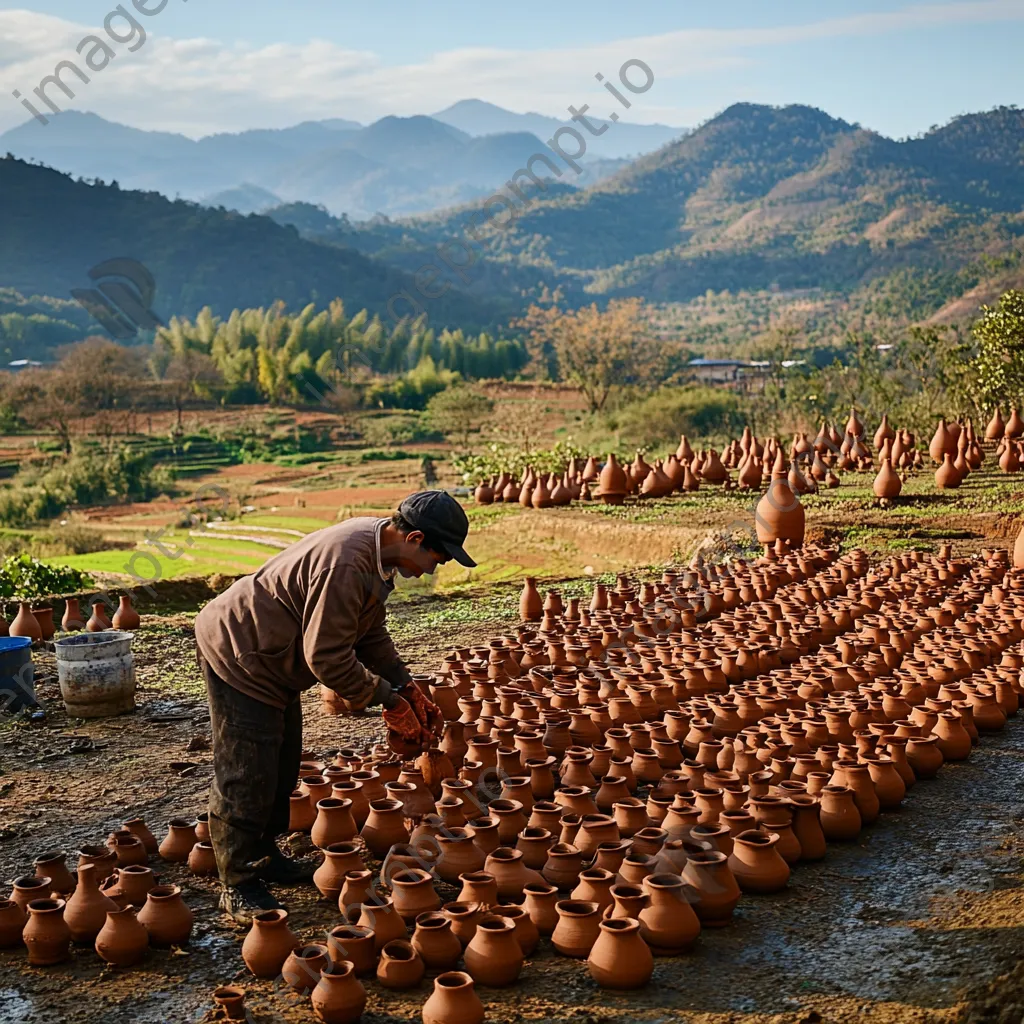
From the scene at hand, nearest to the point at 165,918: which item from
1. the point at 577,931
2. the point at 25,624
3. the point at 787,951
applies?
the point at 577,931

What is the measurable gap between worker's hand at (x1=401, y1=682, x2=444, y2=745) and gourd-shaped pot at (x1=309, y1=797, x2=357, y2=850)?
0.50 meters

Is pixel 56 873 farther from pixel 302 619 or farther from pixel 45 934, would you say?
pixel 302 619

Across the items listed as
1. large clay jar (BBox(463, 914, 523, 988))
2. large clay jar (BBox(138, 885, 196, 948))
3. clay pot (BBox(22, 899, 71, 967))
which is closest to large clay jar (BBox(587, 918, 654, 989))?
large clay jar (BBox(463, 914, 523, 988))

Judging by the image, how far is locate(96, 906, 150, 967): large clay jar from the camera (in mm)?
3482

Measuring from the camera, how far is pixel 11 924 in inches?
143

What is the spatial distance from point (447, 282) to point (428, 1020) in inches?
3559

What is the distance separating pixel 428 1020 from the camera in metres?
2.98

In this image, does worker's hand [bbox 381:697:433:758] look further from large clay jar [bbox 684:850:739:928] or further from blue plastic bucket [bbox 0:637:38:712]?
blue plastic bucket [bbox 0:637:38:712]

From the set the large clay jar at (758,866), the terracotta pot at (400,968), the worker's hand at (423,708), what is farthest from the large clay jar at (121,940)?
the large clay jar at (758,866)

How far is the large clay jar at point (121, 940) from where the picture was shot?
348 cm

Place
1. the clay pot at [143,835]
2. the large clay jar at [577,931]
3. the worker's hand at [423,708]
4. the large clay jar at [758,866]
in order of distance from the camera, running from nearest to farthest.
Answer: the large clay jar at [577,931] → the large clay jar at [758,866] → the worker's hand at [423,708] → the clay pot at [143,835]

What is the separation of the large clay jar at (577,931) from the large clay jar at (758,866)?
712 mm

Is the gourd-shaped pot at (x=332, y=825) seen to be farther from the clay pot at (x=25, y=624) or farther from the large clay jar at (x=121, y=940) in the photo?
the clay pot at (x=25, y=624)

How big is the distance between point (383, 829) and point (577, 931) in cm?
112
